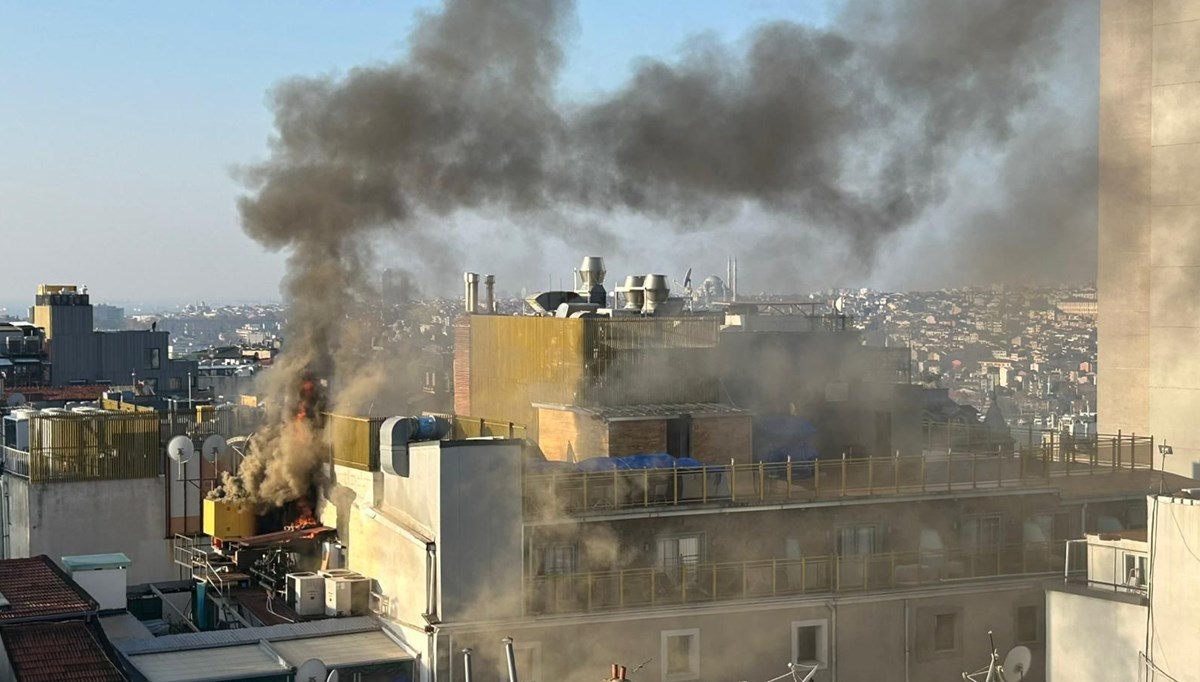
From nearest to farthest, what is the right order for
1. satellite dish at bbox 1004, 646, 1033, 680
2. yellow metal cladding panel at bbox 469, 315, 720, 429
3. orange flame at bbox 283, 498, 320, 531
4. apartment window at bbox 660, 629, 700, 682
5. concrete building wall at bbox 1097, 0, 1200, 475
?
1. apartment window at bbox 660, 629, 700, 682
2. satellite dish at bbox 1004, 646, 1033, 680
3. orange flame at bbox 283, 498, 320, 531
4. yellow metal cladding panel at bbox 469, 315, 720, 429
5. concrete building wall at bbox 1097, 0, 1200, 475

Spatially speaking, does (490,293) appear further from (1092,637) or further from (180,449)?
(1092,637)

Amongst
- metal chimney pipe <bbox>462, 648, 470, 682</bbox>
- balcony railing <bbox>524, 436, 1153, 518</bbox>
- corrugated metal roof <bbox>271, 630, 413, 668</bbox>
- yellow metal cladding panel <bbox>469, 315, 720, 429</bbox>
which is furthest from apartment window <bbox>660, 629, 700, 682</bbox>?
yellow metal cladding panel <bbox>469, 315, 720, 429</bbox>

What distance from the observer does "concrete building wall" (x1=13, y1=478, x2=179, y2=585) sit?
107 feet

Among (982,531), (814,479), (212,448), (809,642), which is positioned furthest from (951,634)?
(212,448)

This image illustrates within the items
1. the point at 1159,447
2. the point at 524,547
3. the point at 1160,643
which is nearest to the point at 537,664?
the point at 524,547

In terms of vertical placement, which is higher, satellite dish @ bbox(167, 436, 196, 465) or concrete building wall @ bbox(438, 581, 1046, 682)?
satellite dish @ bbox(167, 436, 196, 465)

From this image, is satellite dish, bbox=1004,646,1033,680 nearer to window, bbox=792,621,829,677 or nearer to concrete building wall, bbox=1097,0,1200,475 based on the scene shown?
window, bbox=792,621,829,677

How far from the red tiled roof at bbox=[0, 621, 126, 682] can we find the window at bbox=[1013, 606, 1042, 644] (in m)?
15.5

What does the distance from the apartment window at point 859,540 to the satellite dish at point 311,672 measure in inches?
362

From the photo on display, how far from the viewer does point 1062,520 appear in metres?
30.9

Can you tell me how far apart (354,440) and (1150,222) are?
59.3 ft

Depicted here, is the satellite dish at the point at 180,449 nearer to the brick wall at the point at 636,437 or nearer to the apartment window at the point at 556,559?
the brick wall at the point at 636,437

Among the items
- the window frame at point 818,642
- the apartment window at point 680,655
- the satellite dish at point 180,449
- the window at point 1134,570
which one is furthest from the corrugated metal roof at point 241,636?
the window at point 1134,570

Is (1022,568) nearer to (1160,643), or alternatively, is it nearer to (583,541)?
(1160,643)
